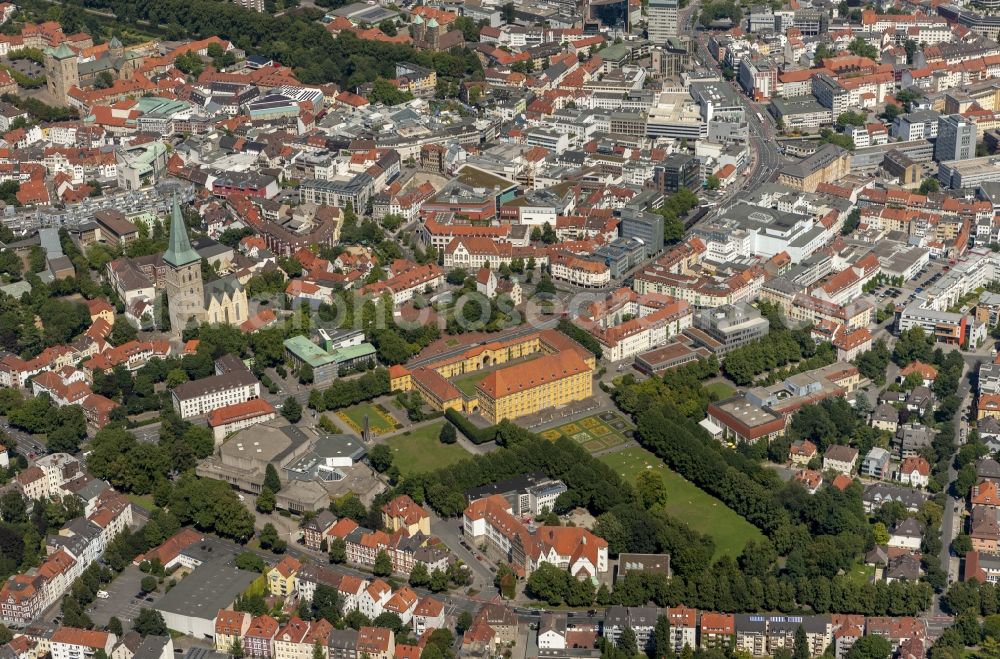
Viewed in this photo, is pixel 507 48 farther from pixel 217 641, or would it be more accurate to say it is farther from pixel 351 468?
pixel 217 641

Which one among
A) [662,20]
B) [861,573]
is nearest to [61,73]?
[662,20]

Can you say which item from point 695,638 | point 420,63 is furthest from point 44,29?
point 695,638

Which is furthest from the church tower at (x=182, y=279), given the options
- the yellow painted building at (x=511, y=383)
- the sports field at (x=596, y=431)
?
the sports field at (x=596, y=431)

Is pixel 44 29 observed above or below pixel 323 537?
above

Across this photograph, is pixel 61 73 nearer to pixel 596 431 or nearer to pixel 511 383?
pixel 511 383

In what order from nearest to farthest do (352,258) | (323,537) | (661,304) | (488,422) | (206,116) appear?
(323,537) → (488,422) → (661,304) → (352,258) → (206,116)
